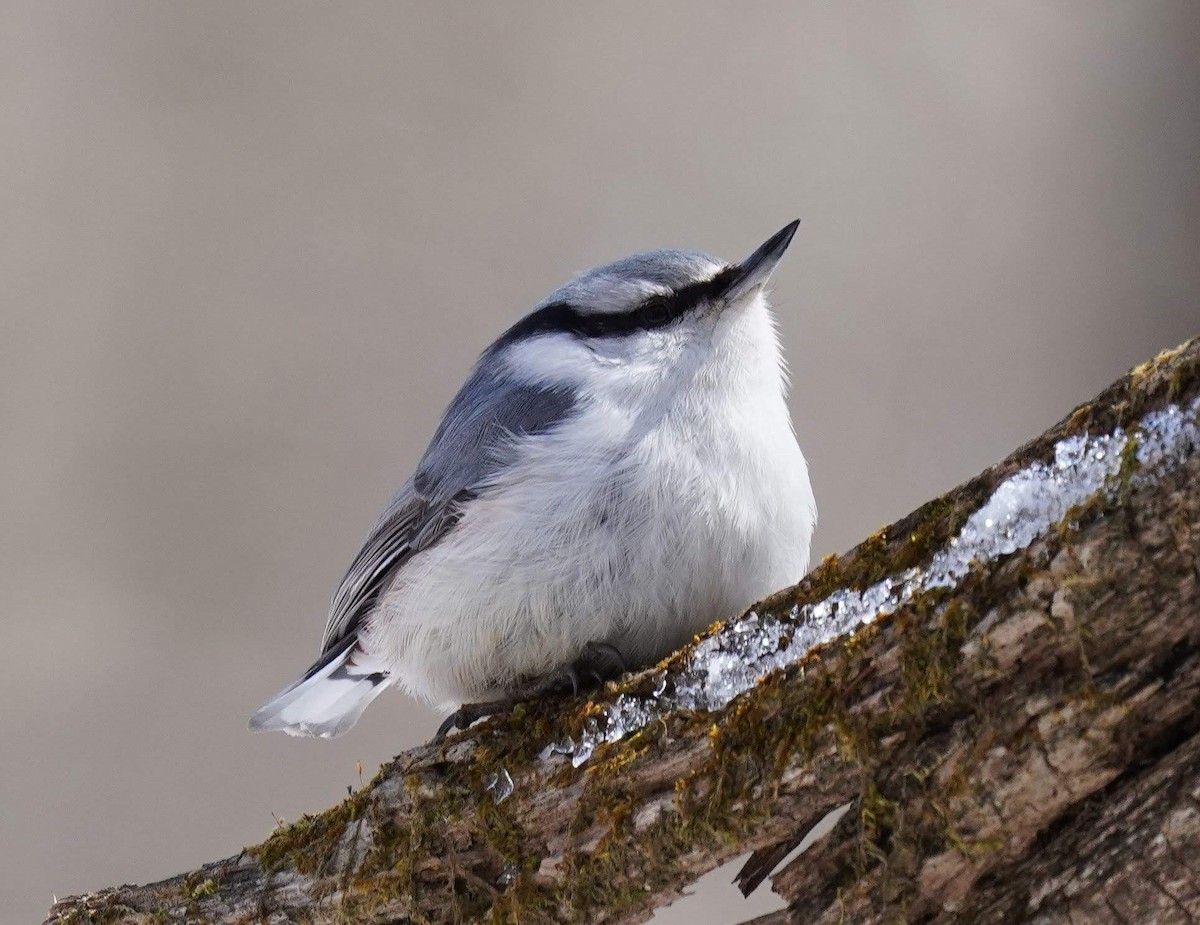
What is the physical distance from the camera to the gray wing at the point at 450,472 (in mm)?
1626

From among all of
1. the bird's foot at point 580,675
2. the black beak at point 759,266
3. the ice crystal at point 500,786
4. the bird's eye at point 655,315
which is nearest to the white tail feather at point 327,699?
the bird's foot at point 580,675

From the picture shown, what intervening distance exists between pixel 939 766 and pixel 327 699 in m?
1.26

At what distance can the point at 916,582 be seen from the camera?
1032 millimetres

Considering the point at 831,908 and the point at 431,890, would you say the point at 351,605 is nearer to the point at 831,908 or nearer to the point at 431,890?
the point at 431,890

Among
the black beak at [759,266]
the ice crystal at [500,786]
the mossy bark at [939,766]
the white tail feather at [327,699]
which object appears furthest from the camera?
the white tail feather at [327,699]

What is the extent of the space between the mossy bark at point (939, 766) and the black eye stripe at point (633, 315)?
592mm

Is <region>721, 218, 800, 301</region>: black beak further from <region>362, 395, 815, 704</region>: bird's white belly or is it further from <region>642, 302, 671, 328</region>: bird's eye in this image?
<region>362, 395, 815, 704</region>: bird's white belly

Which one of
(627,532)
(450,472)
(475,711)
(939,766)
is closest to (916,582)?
(939,766)

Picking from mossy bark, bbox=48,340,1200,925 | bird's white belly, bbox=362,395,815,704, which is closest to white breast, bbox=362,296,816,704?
bird's white belly, bbox=362,395,815,704

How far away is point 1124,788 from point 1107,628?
0.13 metres

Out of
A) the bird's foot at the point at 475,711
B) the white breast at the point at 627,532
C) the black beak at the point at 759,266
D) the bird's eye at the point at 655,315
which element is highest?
the bird's eye at the point at 655,315

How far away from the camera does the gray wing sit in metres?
1.63

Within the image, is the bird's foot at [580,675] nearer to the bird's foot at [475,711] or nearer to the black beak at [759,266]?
the bird's foot at [475,711]

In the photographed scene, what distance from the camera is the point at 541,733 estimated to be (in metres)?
1.33
